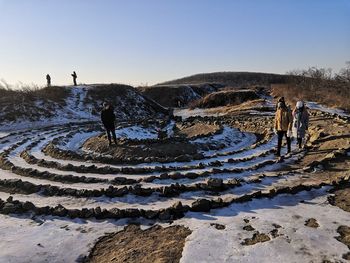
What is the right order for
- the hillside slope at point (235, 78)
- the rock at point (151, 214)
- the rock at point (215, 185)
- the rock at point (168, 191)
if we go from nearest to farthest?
the rock at point (151, 214)
the rock at point (168, 191)
the rock at point (215, 185)
the hillside slope at point (235, 78)

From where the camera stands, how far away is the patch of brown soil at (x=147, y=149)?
51.7 ft

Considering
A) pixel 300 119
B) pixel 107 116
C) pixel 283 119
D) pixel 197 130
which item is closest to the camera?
pixel 283 119

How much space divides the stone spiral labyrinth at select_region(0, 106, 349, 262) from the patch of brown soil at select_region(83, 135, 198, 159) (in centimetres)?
25

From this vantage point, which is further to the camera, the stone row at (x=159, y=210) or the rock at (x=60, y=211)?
the rock at (x=60, y=211)

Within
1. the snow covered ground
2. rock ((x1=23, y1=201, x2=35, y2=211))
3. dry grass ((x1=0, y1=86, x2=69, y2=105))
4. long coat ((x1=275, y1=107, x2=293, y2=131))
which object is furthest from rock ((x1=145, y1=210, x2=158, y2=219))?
dry grass ((x1=0, y1=86, x2=69, y2=105))

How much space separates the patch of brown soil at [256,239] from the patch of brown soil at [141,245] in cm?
108

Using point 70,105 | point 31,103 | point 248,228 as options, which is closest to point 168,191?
point 248,228

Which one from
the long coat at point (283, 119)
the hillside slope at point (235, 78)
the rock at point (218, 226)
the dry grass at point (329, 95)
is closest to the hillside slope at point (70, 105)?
the dry grass at point (329, 95)

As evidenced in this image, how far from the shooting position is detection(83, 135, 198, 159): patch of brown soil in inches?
620

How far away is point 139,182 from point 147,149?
4327mm

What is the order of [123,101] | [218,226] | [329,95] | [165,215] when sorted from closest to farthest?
[218,226]
[165,215]
[329,95]
[123,101]

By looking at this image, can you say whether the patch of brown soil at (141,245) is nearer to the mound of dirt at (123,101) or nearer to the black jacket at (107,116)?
the black jacket at (107,116)

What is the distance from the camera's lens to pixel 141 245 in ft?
25.1

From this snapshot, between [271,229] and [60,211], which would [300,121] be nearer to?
[271,229]
